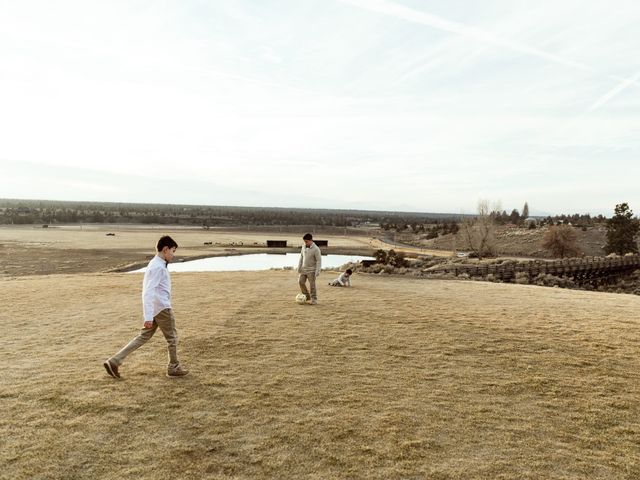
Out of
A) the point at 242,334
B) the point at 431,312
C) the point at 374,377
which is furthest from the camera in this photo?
the point at 431,312

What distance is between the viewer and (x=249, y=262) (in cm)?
5325

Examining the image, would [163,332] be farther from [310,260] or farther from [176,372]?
[310,260]

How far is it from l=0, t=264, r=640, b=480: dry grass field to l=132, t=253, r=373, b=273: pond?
107ft

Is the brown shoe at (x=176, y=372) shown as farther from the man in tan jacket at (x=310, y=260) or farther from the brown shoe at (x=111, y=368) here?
the man in tan jacket at (x=310, y=260)

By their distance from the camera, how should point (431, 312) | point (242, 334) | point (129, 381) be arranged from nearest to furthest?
point (129, 381) < point (242, 334) < point (431, 312)

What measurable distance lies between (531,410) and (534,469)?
172cm

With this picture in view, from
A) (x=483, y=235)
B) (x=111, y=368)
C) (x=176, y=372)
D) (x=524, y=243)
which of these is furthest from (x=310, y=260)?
(x=524, y=243)

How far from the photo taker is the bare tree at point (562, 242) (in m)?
61.7

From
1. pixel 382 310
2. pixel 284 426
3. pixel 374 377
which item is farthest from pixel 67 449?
pixel 382 310

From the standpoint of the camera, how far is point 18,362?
26.1 feet

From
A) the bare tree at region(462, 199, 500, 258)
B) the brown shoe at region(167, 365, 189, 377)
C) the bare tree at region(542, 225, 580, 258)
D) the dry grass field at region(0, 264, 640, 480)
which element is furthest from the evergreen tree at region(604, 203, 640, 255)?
the brown shoe at region(167, 365, 189, 377)

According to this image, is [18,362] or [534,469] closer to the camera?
[534,469]

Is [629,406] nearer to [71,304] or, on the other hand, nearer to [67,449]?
[67,449]

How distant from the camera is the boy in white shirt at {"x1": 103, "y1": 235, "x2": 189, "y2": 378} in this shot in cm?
688
